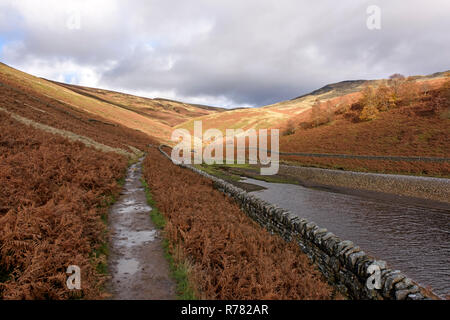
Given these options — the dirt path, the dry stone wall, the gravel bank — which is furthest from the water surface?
the dirt path

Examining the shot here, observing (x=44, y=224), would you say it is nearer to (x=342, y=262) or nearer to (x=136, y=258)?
(x=136, y=258)

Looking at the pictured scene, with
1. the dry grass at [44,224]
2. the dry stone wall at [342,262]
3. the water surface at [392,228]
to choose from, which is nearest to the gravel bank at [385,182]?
the water surface at [392,228]

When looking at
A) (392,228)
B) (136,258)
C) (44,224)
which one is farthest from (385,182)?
(44,224)

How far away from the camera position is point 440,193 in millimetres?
20719

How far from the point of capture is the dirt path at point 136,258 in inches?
205

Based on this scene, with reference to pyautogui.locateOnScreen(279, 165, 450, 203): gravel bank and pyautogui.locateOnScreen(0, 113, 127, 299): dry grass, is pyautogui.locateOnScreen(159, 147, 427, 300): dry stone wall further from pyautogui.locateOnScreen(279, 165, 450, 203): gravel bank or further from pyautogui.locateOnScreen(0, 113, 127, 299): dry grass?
pyautogui.locateOnScreen(279, 165, 450, 203): gravel bank

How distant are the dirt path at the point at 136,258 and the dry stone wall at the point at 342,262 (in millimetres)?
5262

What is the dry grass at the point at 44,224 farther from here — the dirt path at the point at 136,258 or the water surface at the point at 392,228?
the water surface at the point at 392,228

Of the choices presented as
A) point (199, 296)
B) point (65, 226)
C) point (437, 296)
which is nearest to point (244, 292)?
point (199, 296)

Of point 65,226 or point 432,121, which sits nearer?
point 65,226

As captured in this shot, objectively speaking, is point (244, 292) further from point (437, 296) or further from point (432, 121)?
point (432, 121)

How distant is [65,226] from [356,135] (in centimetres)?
5078
